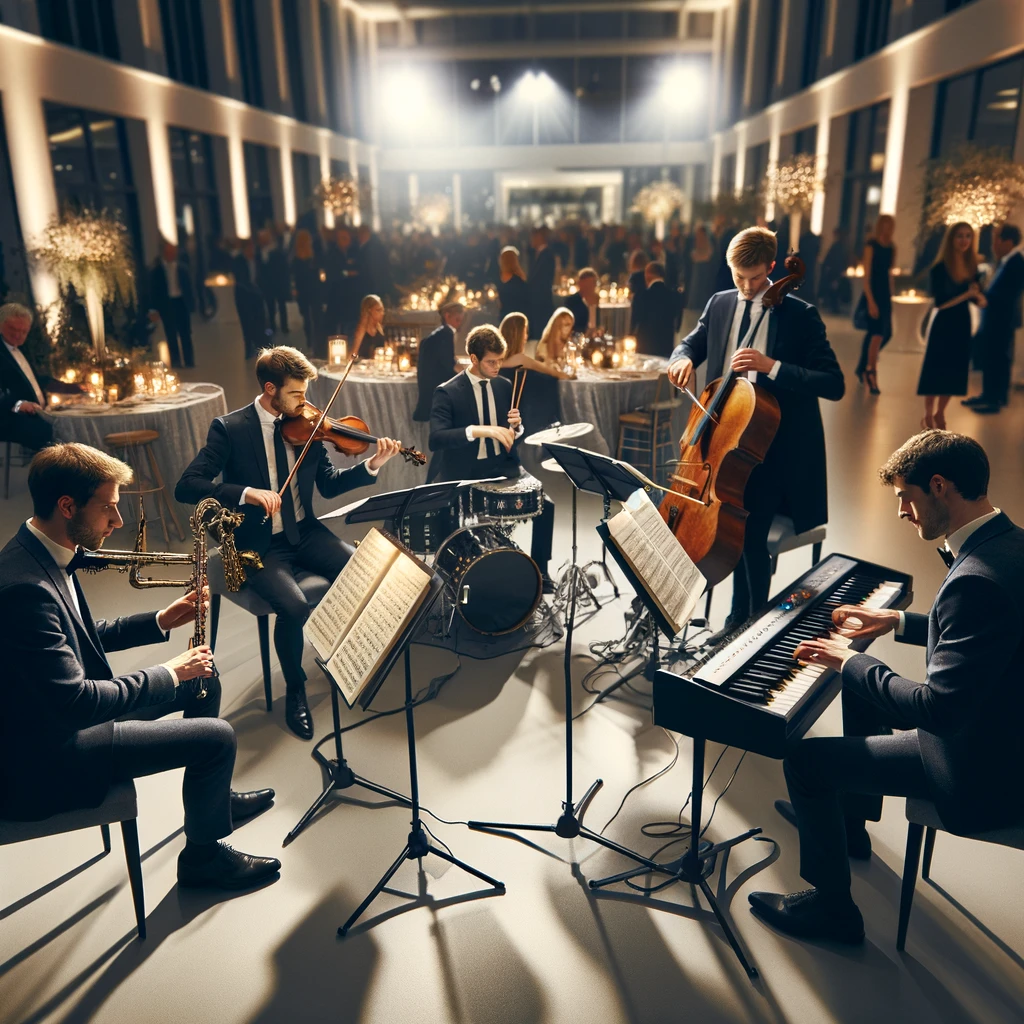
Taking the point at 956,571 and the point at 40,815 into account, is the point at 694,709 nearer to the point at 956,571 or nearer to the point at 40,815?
the point at 956,571

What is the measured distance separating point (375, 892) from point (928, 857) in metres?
1.65

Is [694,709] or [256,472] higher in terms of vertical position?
[256,472]

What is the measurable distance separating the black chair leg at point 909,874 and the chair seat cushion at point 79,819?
2039 mm

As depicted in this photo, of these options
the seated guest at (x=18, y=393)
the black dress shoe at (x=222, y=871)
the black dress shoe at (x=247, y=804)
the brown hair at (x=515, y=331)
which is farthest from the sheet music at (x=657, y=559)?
the seated guest at (x=18, y=393)

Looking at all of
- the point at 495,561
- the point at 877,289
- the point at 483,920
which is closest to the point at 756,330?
the point at 495,561

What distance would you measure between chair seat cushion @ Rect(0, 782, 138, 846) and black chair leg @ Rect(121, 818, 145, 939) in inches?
2.3

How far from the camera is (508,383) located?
4641 mm

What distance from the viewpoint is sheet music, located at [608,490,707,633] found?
94.1 inches

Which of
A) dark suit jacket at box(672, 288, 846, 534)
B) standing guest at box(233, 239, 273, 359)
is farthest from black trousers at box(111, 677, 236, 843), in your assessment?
standing guest at box(233, 239, 273, 359)

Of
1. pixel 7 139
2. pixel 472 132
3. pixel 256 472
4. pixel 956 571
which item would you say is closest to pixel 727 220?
pixel 7 139

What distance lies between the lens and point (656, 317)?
27.6 ft

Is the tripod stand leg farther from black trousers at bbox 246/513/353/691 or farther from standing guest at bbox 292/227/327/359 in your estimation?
standing guest at bbox 292/227/327/359

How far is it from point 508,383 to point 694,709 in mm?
2750

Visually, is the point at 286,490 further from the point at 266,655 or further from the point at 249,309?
the point at 249,309
